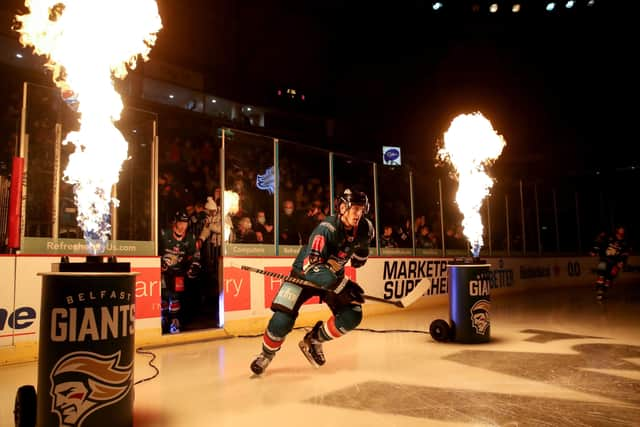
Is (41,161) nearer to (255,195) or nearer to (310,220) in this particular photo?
(255,195)

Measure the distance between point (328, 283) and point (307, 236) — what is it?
4797mm

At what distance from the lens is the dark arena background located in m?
3.65

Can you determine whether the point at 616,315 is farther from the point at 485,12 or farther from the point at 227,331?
the point at 485,12

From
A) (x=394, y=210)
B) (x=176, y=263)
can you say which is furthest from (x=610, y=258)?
(x=176, y=263)

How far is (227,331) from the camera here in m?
6.96

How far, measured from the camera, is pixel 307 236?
8977 mm

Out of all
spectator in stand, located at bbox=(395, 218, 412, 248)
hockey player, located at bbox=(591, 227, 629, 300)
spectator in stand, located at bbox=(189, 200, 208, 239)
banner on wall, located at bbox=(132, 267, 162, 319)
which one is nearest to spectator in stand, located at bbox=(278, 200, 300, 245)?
spectator in stand, located at bbox=(189, 200, 208, 239)

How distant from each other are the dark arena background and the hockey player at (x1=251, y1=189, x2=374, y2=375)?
0.33 meters

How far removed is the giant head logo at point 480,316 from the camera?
5.96 meters

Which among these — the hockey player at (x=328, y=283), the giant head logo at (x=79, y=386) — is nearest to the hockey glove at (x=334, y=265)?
the hockey player at (x=328, y=283)

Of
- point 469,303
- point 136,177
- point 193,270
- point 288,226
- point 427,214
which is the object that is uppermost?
point 136,177

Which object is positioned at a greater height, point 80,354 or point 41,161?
point 41,161

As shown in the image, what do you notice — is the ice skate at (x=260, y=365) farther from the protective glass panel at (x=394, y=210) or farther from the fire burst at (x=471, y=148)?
the protective glass panel at (x=394, y=210)

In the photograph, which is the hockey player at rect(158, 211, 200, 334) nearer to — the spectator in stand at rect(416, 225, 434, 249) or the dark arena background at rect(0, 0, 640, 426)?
the dark arena background at rect(0, 0, 640, 426)
